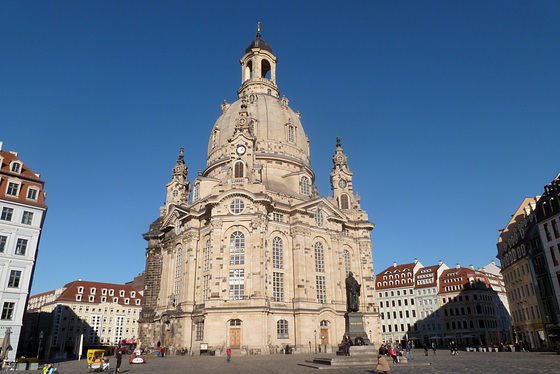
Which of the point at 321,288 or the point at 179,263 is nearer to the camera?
the point at 321,288

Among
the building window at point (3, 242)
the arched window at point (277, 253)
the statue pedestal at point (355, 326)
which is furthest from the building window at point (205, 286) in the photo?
the building window at point (3, 242)

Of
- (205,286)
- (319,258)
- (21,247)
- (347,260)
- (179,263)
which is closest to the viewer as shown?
(21,247)

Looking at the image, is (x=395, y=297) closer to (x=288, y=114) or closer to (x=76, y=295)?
(x=288, y=114)

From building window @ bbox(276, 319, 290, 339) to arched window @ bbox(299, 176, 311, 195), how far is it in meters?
20.7

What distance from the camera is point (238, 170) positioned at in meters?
55.4

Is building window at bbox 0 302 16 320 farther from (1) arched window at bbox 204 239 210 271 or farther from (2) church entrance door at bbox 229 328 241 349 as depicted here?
(2) church entrance door at bbox 229 328 241 349

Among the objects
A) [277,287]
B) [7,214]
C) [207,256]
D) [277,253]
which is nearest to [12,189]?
[7,214]

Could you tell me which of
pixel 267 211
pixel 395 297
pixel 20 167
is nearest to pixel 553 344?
pixel 267 211

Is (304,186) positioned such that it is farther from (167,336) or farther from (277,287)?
(167,336)

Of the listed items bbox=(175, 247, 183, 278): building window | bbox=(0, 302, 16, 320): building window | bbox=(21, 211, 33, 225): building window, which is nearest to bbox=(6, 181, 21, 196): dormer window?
bbox=(21, 211, 33, 225): building window

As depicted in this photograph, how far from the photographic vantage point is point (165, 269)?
205 ft

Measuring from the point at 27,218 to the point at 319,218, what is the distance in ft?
119

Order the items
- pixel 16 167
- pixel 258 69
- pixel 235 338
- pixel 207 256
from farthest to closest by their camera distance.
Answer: pixel 258 69 → pixel 207 256 → pixel 235 338 → pixel 16 167

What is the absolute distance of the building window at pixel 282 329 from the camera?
48812 mm
